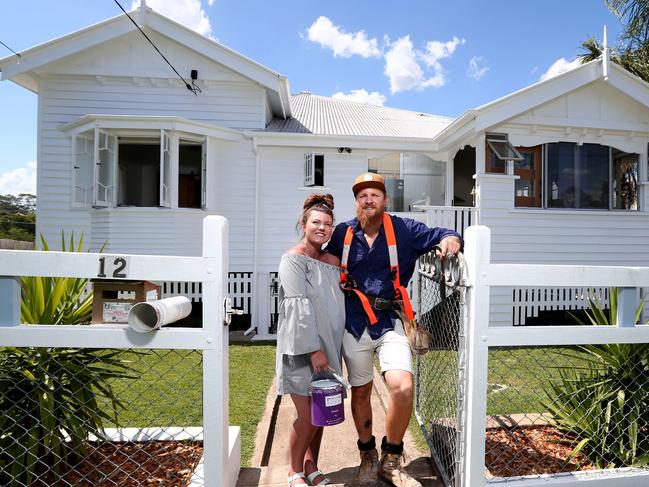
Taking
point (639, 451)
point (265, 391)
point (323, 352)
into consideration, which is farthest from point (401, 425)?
point (265, 391)

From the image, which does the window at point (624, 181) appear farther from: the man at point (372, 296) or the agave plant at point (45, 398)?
the agave plant at point (45, 398)

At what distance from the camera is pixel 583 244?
864cm

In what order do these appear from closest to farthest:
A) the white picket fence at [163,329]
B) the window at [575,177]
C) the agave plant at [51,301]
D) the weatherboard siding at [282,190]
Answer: the white picket fence at [163,329]
the agave plant at [51,301]
the window at [575,177]
the weatherboard siding at [282,190]

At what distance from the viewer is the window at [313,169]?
359 inches

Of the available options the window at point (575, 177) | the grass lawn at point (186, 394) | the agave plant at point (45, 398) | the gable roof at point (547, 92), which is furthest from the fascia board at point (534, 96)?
the agave plant at point (45, 398)

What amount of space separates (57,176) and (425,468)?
954cm

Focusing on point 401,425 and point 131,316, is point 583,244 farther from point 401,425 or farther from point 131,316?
point 131,316

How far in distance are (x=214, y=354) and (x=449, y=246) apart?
137cm

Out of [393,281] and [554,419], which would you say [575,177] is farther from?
[393,281]

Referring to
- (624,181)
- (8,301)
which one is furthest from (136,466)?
(624,181)

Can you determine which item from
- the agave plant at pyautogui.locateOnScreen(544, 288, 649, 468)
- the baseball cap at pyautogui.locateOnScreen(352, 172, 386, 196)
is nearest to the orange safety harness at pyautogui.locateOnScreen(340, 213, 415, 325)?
the baseball cap at pyautogui.locateOnScreen(352, 172, 386, 196)

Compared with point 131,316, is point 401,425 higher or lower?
lower

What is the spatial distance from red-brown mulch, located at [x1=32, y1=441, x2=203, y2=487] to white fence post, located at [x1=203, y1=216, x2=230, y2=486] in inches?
24.0

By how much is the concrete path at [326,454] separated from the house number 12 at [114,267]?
1.61m
